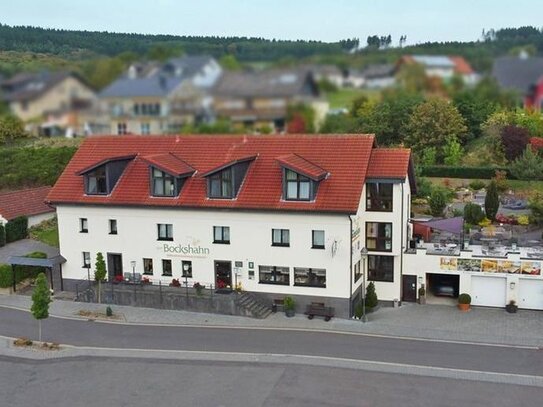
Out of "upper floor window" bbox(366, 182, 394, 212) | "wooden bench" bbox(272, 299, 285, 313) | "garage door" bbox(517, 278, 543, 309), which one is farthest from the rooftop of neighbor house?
"garage door" bbox(517, 278, 543, 309)

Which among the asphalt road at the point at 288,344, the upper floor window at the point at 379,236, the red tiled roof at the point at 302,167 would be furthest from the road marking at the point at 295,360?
the red tiled roof at the point at 302,167

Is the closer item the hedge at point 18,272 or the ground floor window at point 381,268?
the ground floor window at point 381,268

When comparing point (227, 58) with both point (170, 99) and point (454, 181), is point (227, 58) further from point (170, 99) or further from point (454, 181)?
point (454, 181)

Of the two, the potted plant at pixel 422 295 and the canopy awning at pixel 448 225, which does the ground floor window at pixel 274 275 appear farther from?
the canopy awning at pixel 448 225

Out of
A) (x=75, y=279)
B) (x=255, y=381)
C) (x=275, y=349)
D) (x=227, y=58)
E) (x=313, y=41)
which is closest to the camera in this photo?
(x=227, y=58)

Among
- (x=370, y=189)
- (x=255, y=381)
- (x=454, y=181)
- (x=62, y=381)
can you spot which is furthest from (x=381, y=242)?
(x=454, y=181)

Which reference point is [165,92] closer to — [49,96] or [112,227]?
[49,96]

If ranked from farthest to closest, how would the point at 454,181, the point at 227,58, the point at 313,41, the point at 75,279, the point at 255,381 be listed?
the point at 454,181 < the point at 75,279 < the point at 255,381 < the point at 313,41 < the point at 227,58
